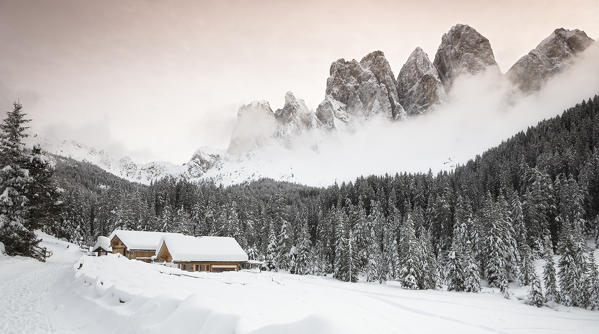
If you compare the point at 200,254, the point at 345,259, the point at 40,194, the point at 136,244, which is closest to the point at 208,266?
the point at 200,254

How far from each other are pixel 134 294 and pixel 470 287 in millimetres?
48372

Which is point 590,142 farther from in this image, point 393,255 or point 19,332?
point 19,332

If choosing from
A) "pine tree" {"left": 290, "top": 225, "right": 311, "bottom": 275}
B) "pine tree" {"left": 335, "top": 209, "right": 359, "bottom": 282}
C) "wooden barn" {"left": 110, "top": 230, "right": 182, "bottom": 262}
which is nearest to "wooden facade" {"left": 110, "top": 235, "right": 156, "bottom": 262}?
"wooden barn" {"left": 110, "top": 230, "right": 182, "bottom": 262}

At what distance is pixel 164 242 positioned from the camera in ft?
153

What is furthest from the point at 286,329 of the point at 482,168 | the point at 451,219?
the point at 482,168

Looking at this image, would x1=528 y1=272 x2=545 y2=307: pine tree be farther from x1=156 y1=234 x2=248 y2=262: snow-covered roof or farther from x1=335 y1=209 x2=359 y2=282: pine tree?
x1=156 y1=234 x2=248 y2=262: snow-covered roof

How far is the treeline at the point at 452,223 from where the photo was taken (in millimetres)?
48281

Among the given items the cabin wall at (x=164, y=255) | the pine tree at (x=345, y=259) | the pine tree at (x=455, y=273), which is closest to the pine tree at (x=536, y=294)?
the pine tree at (x=455, y=273)

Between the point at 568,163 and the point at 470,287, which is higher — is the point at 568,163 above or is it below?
above

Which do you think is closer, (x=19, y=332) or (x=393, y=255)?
(x=19, y=332)

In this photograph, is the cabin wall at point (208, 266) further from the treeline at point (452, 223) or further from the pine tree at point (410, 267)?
the pine tree at point (410, 267)

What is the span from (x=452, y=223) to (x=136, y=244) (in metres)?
69.6

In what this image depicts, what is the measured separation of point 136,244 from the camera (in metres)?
53.1

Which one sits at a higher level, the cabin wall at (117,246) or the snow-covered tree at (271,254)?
the cabin wall at (117,246)
